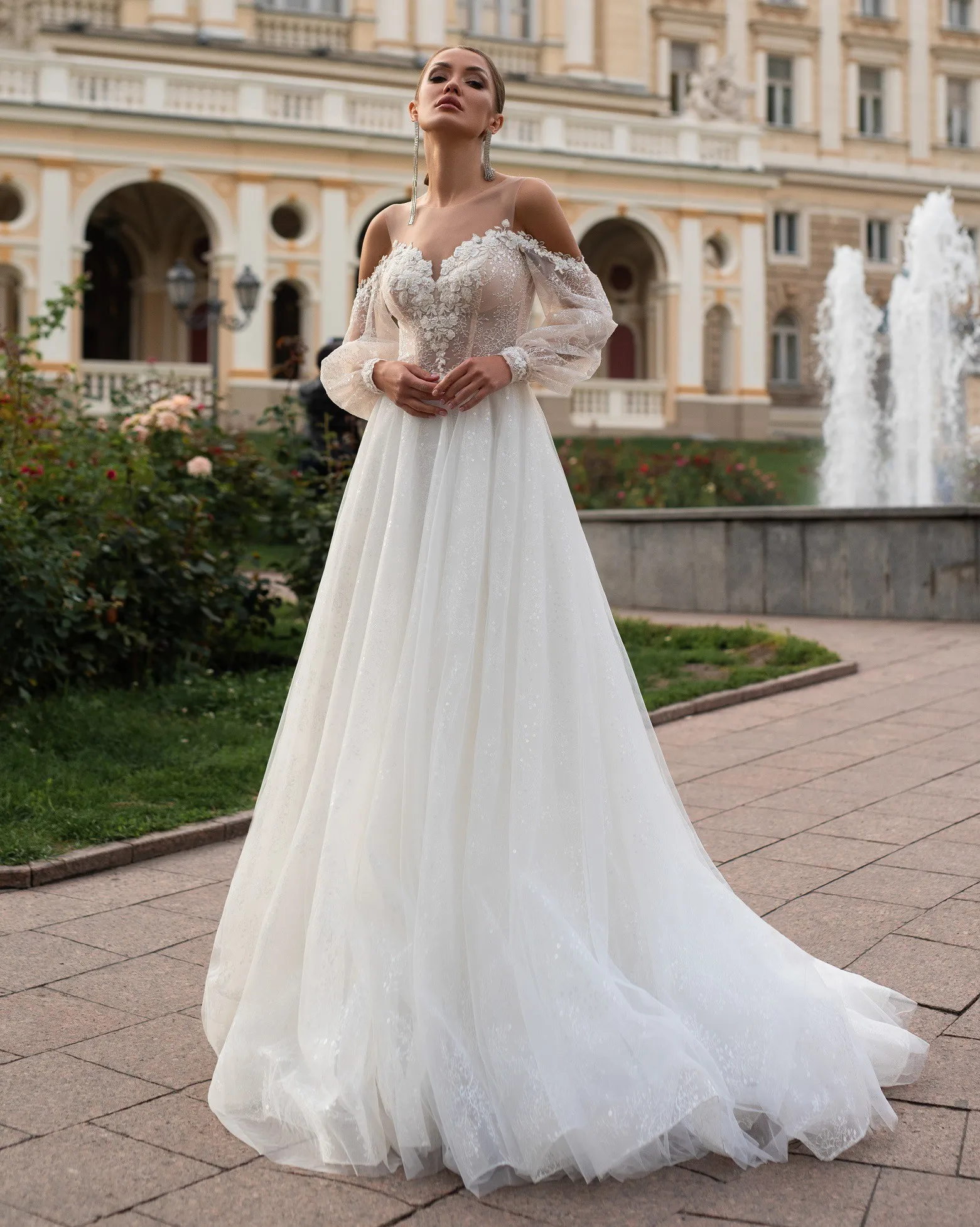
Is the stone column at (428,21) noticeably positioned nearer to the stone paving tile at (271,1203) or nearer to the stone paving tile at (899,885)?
the stone paving tile at (899,885)

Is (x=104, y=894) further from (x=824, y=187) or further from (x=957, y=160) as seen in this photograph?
(x=957, y=160)

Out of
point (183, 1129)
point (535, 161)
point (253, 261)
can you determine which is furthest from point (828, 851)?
point (535, 161)

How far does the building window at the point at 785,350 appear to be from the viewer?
4222 cm

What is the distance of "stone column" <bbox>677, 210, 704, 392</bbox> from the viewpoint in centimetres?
3353

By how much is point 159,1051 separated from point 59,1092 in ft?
0.91

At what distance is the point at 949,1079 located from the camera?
9.83 ft

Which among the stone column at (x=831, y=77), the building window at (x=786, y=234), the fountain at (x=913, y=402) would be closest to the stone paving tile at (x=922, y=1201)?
the fountain at (x=913, y=402)

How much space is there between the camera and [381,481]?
10.3 ft

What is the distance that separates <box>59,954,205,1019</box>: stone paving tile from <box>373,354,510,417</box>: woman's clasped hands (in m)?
1.53

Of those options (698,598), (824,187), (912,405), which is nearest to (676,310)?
(824,187)

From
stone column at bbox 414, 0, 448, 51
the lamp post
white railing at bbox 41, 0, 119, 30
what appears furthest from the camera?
stone column at bbox 414, 0, 448, 51

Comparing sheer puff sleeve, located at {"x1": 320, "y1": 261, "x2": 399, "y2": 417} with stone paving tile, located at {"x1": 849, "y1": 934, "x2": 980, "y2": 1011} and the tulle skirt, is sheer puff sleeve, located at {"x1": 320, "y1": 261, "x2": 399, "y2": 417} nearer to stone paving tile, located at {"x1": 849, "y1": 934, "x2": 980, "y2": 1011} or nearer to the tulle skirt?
the tulle skirt

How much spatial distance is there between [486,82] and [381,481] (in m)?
0.89

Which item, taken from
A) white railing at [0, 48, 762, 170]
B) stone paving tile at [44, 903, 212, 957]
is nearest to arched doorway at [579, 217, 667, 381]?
white railing at [0, 48, 762, 170]
